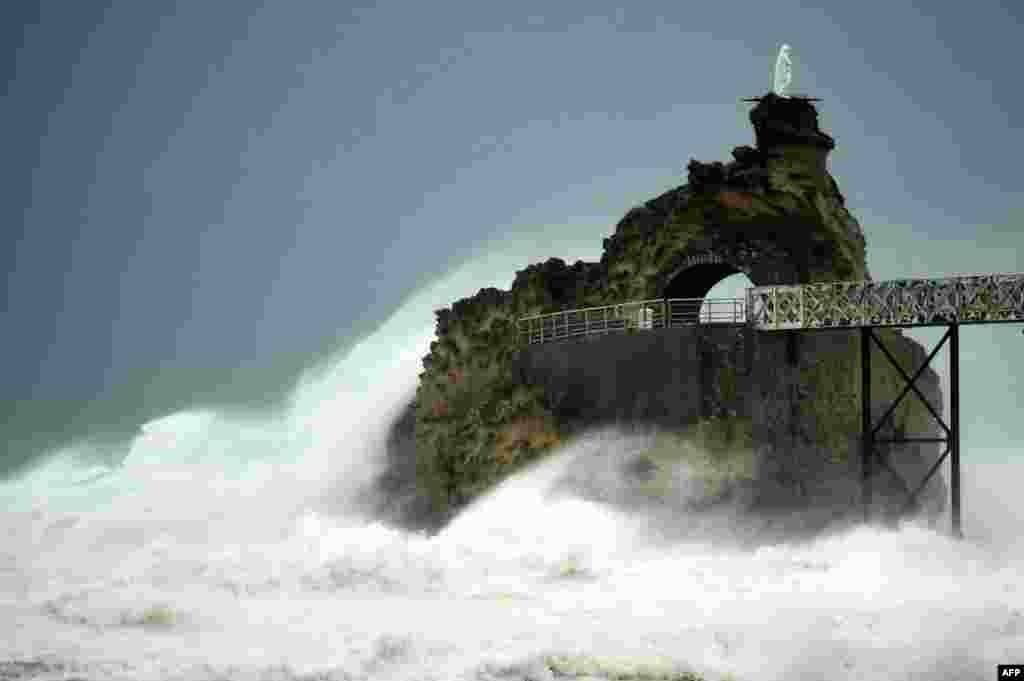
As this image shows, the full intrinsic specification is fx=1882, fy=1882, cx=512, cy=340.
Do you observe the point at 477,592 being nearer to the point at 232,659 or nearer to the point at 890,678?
the point at 232,659

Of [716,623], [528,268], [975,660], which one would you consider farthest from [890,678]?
[528,268]

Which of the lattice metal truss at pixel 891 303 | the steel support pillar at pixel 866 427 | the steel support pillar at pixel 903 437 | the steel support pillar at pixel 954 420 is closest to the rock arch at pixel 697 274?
the lattice metal truss at pixel 891 303

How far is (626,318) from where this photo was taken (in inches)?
2274

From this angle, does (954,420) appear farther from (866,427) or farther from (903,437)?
(903,437)

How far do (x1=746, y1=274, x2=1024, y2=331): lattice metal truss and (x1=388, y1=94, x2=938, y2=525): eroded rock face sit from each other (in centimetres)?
101

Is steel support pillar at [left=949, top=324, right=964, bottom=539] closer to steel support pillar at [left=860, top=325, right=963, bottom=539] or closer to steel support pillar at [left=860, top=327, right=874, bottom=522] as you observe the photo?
steel support pillar at [left=860, top=325, right=963, bottom=539]

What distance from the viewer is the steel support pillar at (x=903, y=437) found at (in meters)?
53.1

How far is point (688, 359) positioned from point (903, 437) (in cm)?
872

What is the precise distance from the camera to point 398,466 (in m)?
65.2

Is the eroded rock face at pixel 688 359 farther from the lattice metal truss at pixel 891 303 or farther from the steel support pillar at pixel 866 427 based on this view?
the lattice metal truss at pixel 891 303

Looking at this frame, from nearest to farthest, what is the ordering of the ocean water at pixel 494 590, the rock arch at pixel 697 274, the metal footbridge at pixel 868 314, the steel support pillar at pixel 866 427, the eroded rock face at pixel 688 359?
1. the ocean water at pixel 494 590
2. the metal footbridge at pixel 868 314
3. the eroded rock face at pixel 688 359
4. the steel support pillar at pixel 866 427
5. the rock arch at pixel 697 274

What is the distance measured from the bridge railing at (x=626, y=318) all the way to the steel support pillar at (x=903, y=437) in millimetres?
4029

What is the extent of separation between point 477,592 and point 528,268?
568 inches

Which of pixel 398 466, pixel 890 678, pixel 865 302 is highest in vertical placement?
pixel 865 302
